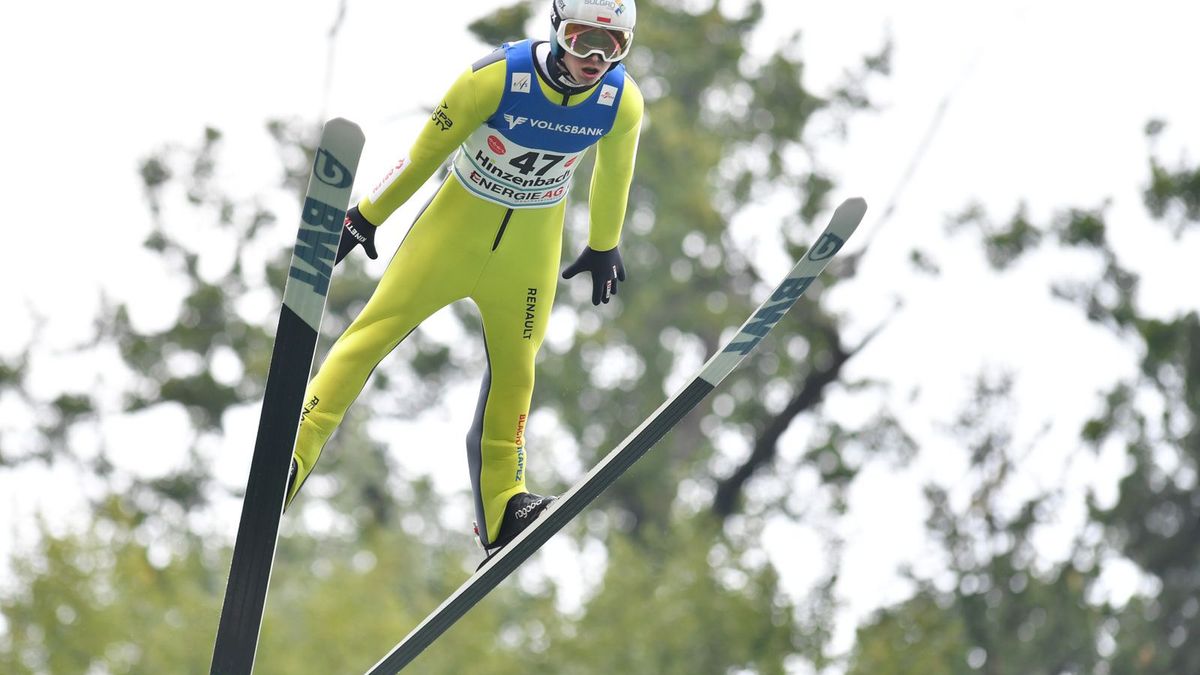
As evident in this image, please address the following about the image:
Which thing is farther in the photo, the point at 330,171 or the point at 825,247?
the point at 825,247

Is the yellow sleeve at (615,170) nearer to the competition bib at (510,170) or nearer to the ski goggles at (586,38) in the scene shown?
the competition bib at (510,170)

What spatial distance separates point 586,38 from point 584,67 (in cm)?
9

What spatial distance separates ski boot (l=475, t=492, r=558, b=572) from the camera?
506cm

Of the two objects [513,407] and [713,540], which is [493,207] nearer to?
[513,407]

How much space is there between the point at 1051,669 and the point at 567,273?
41.9 ft

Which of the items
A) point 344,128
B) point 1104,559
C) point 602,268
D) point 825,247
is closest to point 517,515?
point 602,268

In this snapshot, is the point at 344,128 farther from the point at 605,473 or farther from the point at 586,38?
the point at 605,473

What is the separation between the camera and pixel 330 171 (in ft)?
12.8

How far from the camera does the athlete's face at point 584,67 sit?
177 inches

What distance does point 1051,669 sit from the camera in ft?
53.5

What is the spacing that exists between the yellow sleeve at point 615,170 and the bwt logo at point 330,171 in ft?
3.67

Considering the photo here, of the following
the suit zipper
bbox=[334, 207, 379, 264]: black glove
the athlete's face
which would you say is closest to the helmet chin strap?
the athlete's face

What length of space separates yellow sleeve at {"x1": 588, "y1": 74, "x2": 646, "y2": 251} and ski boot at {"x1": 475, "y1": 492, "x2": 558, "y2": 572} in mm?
812

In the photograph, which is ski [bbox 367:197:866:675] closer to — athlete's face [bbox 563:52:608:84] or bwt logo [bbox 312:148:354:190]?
athlete's face [bbox 563:52:608:84]
